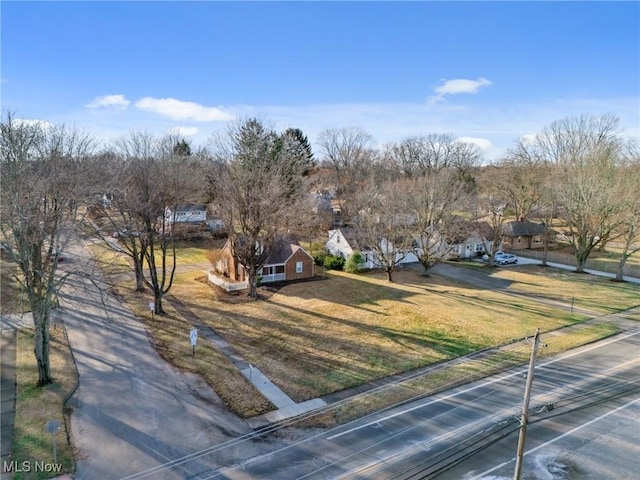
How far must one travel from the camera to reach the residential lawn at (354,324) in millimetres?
17688

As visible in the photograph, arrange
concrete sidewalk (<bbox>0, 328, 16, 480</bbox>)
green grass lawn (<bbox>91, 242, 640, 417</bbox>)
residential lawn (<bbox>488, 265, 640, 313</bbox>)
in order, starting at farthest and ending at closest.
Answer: residential lawn (<bbox>488, 265, 640, 313</bbox>) → green grass lawn (<bbox>91, 242, 640, 417</bbox>) → concrete sidewalk (<bbox>0, 328, 16, 480</bbox>)

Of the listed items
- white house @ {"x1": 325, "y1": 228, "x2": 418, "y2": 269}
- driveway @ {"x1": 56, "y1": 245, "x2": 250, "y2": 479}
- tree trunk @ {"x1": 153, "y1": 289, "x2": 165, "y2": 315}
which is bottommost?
driveway @ {"x1": 56, "y1": 245, "x2": 250, "y2": 479}

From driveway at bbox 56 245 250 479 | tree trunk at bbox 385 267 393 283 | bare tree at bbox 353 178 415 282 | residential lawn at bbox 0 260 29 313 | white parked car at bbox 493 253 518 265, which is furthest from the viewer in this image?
white parked car at bbox 493 253 518 265

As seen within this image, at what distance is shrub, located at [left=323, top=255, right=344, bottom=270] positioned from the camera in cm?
3622

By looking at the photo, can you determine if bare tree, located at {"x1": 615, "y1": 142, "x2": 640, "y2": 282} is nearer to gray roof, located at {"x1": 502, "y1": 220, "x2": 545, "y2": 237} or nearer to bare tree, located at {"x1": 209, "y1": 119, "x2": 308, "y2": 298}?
gray roof, located at {"x1": 502, "y1": 220, "x2": 545, "y2": 237}

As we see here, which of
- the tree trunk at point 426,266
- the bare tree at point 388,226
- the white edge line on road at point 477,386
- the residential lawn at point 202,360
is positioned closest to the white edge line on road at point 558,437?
the white edge line on road at point 477,386

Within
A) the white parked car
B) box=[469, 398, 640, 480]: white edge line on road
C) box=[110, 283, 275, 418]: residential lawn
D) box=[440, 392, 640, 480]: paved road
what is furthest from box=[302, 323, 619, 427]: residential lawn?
the white parked car

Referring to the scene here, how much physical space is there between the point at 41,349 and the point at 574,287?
111 ft

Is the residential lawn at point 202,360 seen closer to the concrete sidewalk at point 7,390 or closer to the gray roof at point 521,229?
the concrete sidewalk at point 7,390

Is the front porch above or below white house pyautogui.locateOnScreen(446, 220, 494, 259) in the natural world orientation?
below

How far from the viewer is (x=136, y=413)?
44.7 feet

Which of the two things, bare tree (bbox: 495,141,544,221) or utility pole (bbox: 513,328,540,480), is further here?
bare tree (bbox: 495,141,544,221)

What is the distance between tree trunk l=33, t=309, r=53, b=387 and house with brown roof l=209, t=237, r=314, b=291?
1474 centimetres

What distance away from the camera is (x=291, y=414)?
13984mm
